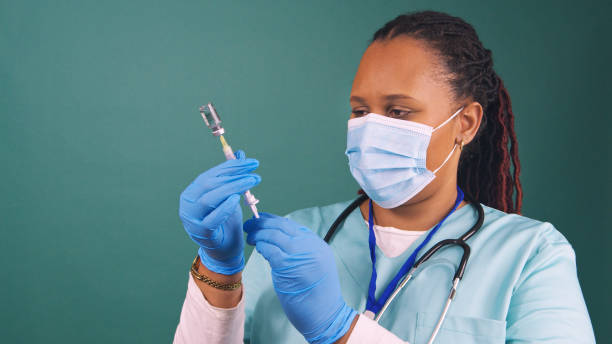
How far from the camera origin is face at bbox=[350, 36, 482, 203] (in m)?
1.08

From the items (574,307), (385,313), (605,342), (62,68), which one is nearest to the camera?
(574,307)

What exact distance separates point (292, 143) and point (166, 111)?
18.9 inches

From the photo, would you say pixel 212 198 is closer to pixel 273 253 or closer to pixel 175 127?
pixel 273 253

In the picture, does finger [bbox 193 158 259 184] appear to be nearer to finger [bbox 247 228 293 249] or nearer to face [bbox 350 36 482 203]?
finger [bbox 247 228 293 249]

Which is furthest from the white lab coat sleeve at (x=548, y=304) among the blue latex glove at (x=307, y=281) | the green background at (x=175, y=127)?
the green background at (x=175, y=127)

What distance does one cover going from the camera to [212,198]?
35.0 inches

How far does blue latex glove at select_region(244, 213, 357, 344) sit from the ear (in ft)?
1.48

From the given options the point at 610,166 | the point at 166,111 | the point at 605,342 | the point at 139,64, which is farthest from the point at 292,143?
the point at 605,342

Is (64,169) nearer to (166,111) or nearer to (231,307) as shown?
(166,111)

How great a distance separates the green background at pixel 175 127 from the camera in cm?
180

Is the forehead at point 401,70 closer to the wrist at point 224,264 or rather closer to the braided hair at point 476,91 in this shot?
the braided hair at point 476,91

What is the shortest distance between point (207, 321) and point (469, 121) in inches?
27.9

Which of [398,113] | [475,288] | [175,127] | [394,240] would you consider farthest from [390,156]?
A: [175,127]

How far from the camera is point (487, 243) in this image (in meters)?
1.09
